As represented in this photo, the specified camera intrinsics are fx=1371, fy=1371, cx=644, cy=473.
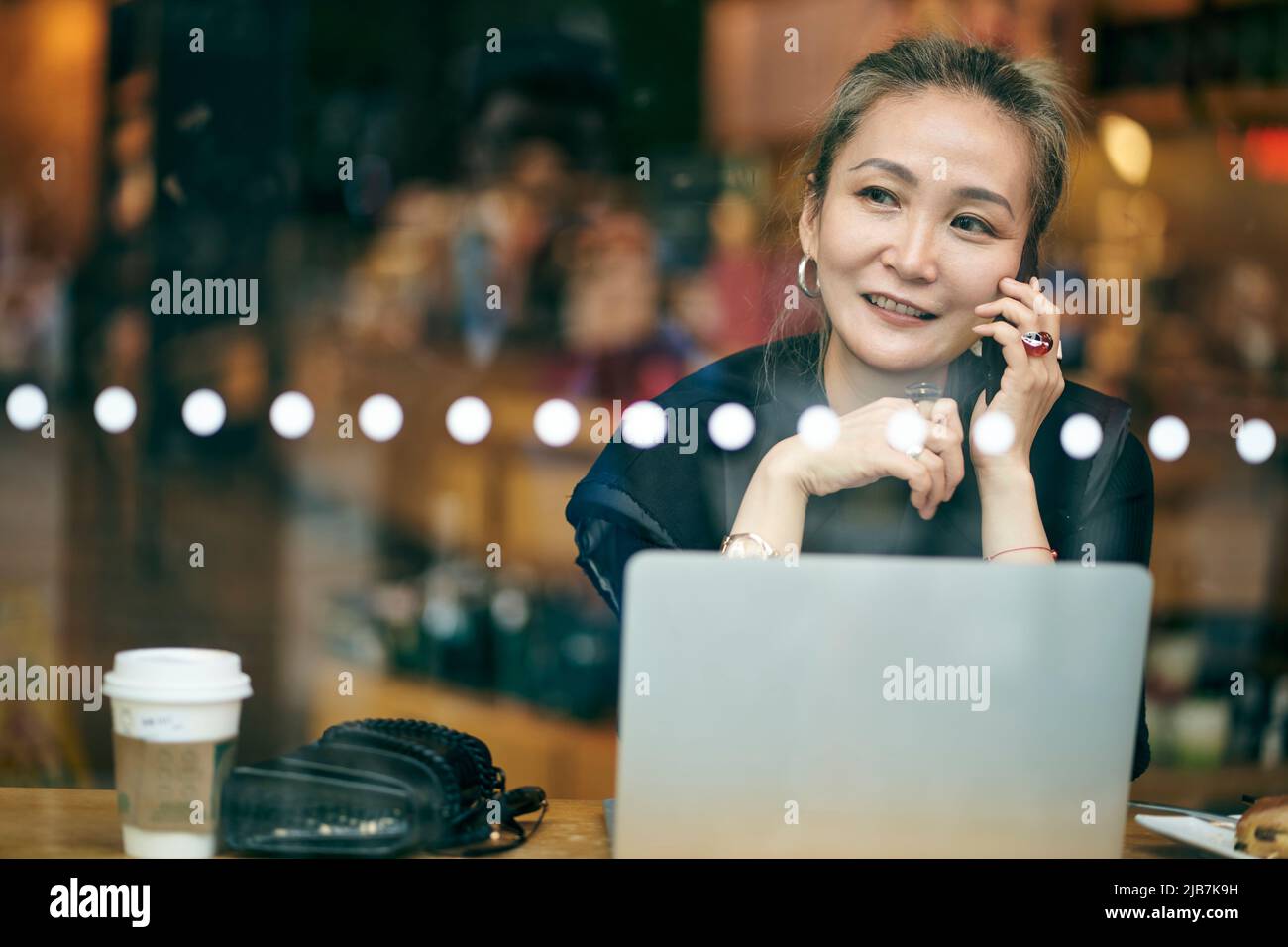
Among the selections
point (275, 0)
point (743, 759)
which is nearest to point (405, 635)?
point (275, 0)

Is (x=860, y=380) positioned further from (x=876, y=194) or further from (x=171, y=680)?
(x=171, y=680)

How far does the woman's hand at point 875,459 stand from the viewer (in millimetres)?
1477

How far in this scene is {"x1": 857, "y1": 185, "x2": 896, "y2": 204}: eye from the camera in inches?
62.8

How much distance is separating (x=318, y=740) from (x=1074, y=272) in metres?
1.64

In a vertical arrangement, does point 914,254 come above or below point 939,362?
above

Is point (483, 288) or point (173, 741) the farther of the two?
point (483, 288)

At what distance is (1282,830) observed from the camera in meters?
1.31

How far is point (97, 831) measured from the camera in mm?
1287

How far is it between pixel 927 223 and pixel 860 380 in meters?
0.20

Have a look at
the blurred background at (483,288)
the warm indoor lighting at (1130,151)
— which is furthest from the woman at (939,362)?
the warm indoor lighting at (1130,151)

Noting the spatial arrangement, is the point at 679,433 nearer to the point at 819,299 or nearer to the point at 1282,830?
the point at 819,299

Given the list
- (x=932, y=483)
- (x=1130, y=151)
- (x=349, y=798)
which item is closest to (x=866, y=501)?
(x=932, y=483)
